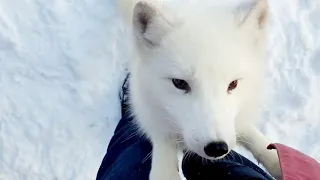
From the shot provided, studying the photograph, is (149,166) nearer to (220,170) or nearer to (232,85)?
(220,170)

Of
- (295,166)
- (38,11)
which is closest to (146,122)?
(295,166)

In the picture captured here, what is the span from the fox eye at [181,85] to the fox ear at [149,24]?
0.23 metres

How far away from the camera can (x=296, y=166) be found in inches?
77.0

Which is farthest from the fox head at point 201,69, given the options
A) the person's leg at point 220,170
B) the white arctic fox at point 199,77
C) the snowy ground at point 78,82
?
the snowy ground at point 78,82

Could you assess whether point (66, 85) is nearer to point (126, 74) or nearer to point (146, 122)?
point (126, 74)

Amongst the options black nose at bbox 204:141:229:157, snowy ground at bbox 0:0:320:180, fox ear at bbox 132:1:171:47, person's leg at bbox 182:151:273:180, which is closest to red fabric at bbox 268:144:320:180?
black nose at bbox 204:141:229:157

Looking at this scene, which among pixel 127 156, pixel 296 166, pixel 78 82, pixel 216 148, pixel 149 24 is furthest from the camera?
pixel 78 82

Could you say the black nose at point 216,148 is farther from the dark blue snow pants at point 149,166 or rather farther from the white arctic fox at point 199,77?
the dark blue snow pants at point 149,166

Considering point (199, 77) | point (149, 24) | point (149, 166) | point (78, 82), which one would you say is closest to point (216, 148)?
point (199, 77)

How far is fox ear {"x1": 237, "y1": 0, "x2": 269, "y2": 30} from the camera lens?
7.88 ft

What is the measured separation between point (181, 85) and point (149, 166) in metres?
0.69

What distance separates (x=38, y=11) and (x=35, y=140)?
3.62 ft

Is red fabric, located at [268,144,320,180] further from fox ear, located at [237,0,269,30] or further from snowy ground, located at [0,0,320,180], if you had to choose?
snowy ground, located at [0,0,320,180]

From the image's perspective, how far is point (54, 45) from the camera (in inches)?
167
